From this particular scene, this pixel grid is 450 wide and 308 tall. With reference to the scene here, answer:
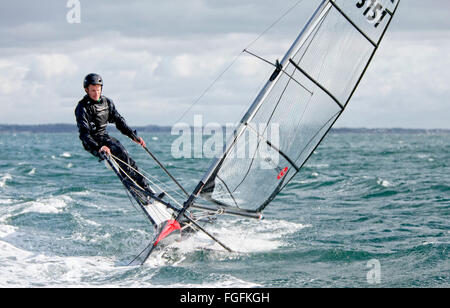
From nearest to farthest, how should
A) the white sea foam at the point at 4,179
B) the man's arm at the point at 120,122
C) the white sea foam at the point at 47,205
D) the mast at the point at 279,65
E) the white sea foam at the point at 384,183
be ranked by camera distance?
the mast at the point at 279,65 → the man's arm at the point at 120,122 → the white sea foam at the point at 47,205 → the white sea foam at the point at 384,183 → the white sea foam at the point at 4,179

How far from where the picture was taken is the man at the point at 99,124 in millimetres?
7664

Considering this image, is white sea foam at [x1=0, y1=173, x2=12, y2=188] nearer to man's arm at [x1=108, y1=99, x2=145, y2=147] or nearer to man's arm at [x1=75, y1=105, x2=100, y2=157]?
man's arm at [x1=108, y1=99, x2=145, y2=147]

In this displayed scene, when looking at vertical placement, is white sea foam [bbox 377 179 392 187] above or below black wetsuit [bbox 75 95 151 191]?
above

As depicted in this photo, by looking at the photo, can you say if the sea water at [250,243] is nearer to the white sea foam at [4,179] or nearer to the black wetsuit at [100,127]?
the black wetsuit at [100,127]

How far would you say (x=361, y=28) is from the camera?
718 centimetres

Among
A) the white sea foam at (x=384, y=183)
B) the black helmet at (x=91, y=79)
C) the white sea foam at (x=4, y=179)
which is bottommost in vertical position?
the black helmet at (x=91, y=79)

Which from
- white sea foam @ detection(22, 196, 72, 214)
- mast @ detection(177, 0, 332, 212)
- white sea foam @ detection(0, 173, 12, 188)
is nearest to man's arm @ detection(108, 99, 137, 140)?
mast @ detection(177, 0, 332, 212)

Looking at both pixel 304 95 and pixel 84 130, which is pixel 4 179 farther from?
pixel 304 95

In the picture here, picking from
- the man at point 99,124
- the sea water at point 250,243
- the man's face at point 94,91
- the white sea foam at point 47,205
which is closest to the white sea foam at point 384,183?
the sea water at point 250,243

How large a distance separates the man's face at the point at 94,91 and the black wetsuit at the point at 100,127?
10cm

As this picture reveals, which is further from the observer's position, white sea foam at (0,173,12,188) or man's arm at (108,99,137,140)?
white sea foam at (0,173,12,188)

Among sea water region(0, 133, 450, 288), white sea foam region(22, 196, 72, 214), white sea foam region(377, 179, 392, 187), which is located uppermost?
white sea foam region(377, 179, 392, 187)

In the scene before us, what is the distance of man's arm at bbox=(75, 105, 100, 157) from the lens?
300 inches
